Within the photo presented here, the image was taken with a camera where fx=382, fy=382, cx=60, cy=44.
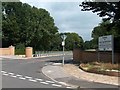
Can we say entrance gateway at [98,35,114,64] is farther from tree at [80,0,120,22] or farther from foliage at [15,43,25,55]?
foliage at [15,43,25,55]

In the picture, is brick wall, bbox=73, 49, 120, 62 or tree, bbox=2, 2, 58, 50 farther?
tree, bbox=2, 2, 58, 50

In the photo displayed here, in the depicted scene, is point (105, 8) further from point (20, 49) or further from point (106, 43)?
point (20, 49)

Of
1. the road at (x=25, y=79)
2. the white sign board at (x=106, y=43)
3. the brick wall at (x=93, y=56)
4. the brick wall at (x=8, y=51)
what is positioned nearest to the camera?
the road at (x=25, y=79)

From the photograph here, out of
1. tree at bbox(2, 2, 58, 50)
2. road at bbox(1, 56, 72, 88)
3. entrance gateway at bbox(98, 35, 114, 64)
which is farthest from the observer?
tree at bbox(2, 2, 58, 50)

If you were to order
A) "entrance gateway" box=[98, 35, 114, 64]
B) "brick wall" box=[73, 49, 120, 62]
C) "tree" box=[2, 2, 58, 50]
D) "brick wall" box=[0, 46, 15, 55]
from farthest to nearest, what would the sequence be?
"tree" box=[2, 2, 58, 50]
"brick wall" box=[0, 46, 15, 55]
"brick wall" box=[73, 49, 120, 62]
"entrance gateway" box=[98, 35, 114, 64]

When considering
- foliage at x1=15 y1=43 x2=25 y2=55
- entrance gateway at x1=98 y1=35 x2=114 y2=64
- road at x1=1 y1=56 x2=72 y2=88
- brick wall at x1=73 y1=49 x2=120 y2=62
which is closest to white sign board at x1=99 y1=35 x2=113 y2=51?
entrance gateway at x1=98 y1=35 x2=114 y2=64

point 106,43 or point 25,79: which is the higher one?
point 106,43

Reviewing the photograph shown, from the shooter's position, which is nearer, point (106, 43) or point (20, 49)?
point (106, 43)

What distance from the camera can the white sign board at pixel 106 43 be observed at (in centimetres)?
3356

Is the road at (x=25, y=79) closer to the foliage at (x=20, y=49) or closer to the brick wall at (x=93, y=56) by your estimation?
the brick wall at (x=93, y=56)

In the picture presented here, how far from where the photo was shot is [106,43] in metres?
34.6

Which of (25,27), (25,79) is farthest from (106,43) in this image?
(25,27)

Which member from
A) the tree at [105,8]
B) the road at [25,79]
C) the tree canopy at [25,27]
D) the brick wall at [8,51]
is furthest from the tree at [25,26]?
the road at [25,79]

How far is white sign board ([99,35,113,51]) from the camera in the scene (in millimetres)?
33562
